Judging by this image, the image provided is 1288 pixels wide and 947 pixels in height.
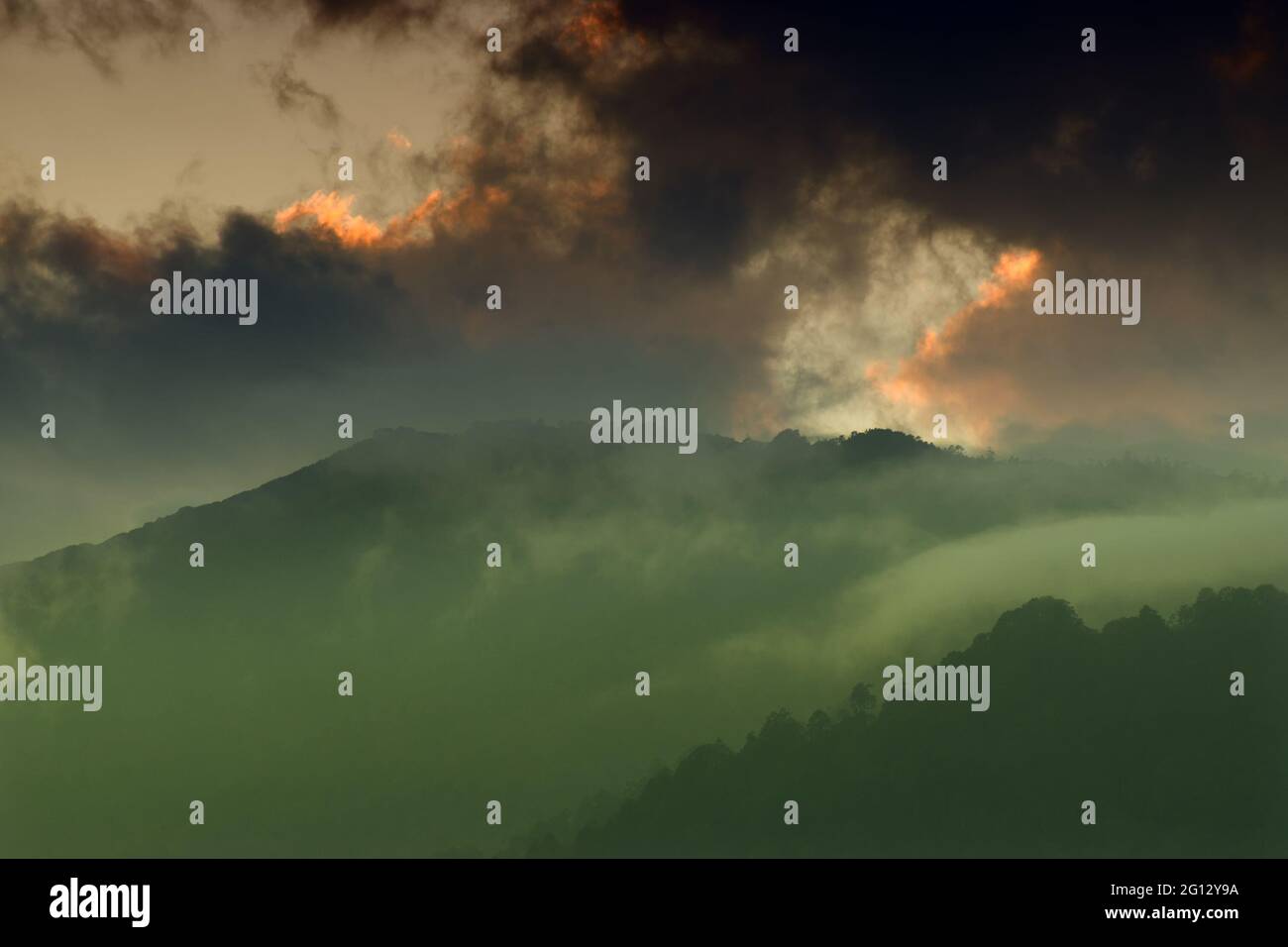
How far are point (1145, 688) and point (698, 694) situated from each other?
24.6ft

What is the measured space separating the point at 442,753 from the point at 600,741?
8.48ft

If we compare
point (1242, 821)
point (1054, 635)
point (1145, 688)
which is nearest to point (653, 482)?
point (1054, 635)

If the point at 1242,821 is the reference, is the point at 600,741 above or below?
above

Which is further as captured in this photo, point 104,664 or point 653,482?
point 653,482

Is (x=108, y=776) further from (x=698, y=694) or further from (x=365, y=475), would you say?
(x=698, y=694)

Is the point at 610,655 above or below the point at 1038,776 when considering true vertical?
above

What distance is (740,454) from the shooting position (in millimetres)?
19312

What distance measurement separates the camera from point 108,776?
1775cm
